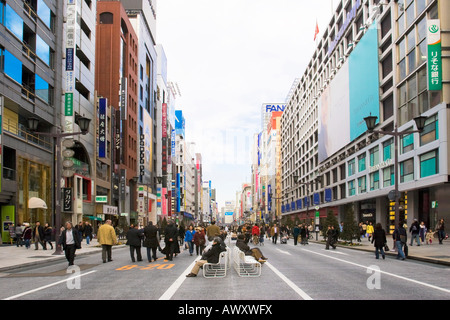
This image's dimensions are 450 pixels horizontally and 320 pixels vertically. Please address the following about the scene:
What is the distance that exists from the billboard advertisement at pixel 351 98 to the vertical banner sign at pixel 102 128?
1180 inches

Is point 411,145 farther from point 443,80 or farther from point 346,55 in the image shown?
point 346,55

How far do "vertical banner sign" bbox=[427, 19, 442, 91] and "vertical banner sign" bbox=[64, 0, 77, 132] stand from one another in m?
31.0

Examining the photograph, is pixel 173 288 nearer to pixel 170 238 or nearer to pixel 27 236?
pixel 170 238

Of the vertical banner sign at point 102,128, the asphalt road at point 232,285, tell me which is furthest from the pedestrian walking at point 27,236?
the vertical banner sign at point 102,128

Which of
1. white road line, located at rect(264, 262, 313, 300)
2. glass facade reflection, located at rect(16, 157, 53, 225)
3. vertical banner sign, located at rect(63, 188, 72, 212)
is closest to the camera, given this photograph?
white road line, located at rect(264, 262, 313, 300)

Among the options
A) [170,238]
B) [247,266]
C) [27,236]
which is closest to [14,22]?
[27,236]

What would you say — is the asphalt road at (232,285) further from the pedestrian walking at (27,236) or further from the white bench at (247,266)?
the pedestrian walking at (27,236)

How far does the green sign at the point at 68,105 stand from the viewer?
45438 millimetres

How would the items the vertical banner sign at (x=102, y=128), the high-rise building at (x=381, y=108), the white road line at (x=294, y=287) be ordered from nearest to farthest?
1. the white road line at (x=294, y=287)
2. the high-rise building at (x=381, y=108)
3. the vertical banner sign at (x=102, y=128)

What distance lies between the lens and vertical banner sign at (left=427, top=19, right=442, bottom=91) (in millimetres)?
38125

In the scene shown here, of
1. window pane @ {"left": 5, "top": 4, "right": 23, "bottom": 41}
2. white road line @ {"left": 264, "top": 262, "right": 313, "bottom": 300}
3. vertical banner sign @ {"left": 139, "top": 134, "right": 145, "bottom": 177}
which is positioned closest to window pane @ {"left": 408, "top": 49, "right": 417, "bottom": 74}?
window pane @ {"left": 5, "top": 4, "right": 23, "bottom": 41}

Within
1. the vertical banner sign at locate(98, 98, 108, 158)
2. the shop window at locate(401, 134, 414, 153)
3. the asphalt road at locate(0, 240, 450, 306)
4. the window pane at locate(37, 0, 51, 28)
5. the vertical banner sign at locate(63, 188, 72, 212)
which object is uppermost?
the window pane at locate(37, 0, 51, 28)

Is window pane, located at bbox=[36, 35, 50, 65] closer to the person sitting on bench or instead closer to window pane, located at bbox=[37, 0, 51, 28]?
window pane, located at bbox=[37, 0, 51, 28]
